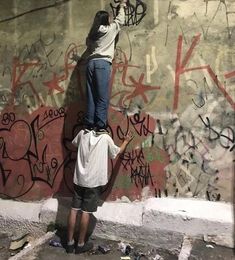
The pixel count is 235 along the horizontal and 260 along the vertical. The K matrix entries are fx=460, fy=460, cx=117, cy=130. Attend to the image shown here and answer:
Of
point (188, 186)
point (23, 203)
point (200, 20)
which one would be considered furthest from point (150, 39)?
point (23, 203)

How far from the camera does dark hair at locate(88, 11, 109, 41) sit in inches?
223

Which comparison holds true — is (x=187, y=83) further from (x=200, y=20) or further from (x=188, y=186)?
(x=188, y=186)

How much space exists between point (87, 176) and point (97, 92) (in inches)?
41.1

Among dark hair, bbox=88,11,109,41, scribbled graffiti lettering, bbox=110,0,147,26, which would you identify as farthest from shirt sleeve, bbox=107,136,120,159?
scribbled graffiti lettering, bbox=110,0,147,26

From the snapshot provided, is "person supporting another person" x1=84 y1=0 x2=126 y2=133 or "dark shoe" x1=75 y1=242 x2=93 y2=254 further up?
"person supporting another person" x1=84 y1=0 x2=126 y2=133

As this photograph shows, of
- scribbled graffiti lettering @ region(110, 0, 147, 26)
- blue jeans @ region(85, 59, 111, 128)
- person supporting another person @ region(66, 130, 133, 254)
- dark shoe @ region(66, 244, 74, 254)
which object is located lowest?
dark shoe @ region(66, 244, 74, 254)

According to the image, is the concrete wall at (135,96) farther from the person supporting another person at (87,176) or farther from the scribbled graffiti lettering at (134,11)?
the person supporting another person at (87,176)

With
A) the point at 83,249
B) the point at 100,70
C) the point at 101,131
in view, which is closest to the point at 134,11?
the point at 100,70

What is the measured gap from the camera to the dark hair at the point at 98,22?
5.68m

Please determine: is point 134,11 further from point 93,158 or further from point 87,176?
point 87,176

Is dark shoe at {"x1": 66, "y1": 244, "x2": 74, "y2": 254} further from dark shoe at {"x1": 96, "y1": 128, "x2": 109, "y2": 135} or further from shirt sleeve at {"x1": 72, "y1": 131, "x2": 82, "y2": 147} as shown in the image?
dark shoe at {"x1": 96, "y1": 128, "x2": 109, "y2": 135}

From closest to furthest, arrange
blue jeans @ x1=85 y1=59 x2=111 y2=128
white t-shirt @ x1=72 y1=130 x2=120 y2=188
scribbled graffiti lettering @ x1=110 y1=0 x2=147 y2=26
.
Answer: white t-shirt @ x1=72 y1=130 x2=120 y2=188 < blue jeans @ x1=85 y1=59 x2=111 y2=128 < scribbled graffiti lettering @ x1=110 y1=0 x2=147 y2=26

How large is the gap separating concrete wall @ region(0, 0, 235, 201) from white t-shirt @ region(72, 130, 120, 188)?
16.0 inches

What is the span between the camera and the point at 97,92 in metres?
5.70
